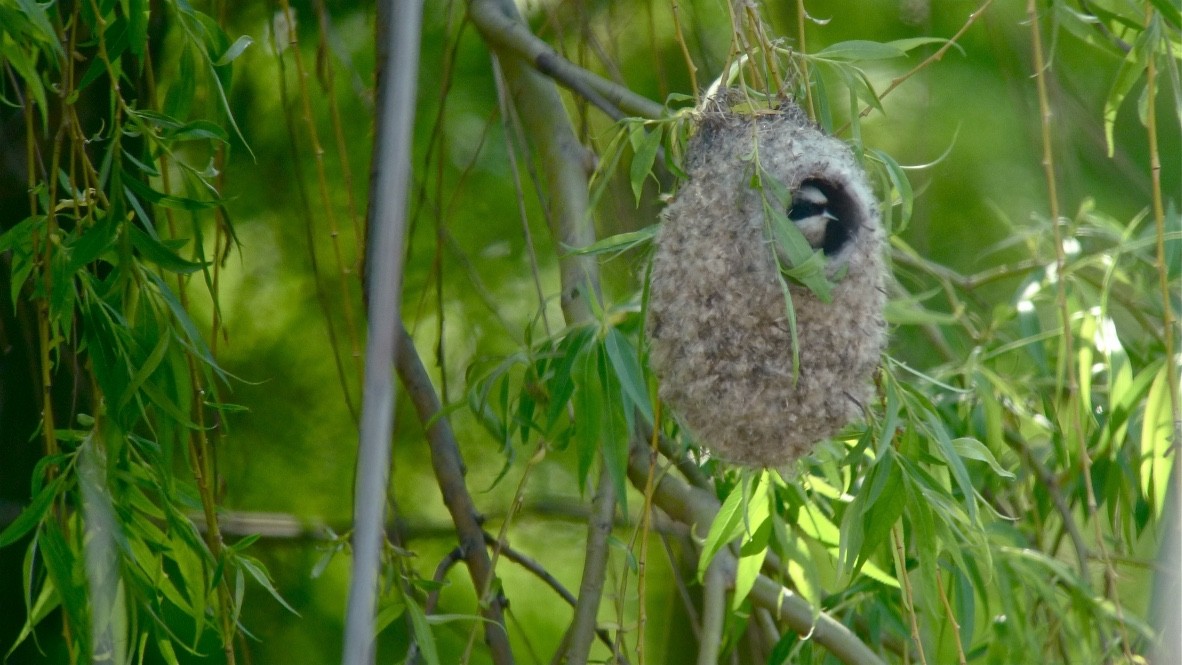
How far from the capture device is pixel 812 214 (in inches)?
32.3

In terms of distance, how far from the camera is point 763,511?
1.01m

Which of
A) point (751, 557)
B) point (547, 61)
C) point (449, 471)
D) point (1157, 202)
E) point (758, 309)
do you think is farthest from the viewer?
point (449, 471)

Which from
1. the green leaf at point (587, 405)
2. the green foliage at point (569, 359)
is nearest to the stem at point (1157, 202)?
the green foliage at point (569, 359)

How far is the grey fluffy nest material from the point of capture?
79 cm

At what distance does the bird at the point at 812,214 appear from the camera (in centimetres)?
81

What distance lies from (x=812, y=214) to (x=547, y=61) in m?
0.43

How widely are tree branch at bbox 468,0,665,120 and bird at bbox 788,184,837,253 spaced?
0.20 metres

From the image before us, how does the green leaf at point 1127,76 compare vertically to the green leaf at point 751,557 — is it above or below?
above

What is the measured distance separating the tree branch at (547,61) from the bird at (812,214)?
204 mm

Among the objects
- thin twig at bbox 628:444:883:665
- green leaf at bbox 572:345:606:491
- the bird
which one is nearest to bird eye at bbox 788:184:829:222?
the bird

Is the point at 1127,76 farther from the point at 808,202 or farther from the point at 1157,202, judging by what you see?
the point at 808,202

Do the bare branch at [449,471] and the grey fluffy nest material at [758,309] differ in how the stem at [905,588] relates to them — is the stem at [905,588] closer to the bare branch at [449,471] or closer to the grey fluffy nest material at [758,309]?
the grey fluffy nest material at [758,309]

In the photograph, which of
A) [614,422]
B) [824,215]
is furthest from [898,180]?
[614,422]

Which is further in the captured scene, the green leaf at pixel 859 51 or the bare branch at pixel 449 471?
the bare branch at pixel 449 471
